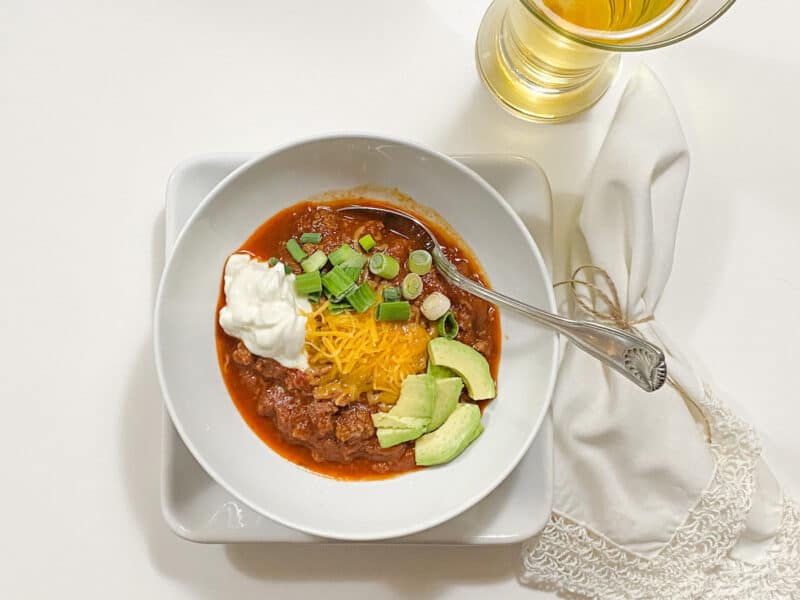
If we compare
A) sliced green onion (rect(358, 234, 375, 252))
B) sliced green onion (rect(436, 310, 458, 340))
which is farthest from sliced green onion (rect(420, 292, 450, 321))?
sliced green onion (rect(358, 234, 375, 252))

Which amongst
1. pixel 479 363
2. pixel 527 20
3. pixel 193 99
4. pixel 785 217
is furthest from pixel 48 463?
pixel 785 217

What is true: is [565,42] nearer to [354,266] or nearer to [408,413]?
[354,266]

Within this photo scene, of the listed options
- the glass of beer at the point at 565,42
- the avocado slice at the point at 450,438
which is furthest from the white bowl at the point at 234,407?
the glass of beer at the point at 565,42

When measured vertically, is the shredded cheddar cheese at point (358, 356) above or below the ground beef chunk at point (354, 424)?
above

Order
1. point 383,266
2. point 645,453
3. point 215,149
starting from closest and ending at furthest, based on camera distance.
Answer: point 383,266
point 645,453
point 215,149

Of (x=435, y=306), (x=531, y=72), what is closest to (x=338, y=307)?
(x=435, y=306)

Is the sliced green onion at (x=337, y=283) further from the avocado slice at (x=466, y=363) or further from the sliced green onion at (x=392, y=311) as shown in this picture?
the avocado slice at (x=466, y=363)

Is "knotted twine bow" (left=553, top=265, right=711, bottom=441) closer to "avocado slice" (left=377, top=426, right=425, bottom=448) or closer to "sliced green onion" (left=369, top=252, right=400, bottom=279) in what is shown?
"sliced green onion" (left=369, top=252, right=400, bottom=279)
